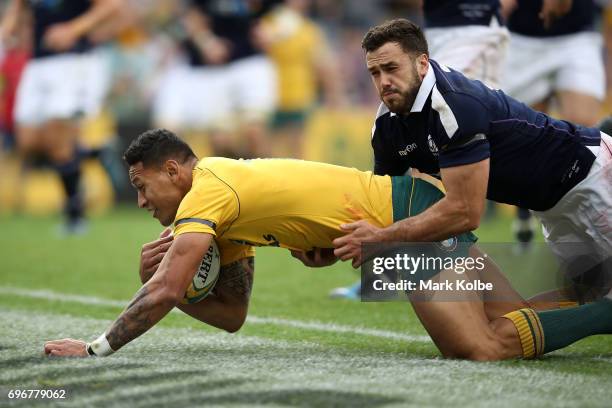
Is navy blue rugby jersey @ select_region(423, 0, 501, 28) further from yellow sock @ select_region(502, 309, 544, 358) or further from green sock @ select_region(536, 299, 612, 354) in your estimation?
yellow sock @ select_region(502, 309, 544, 358)

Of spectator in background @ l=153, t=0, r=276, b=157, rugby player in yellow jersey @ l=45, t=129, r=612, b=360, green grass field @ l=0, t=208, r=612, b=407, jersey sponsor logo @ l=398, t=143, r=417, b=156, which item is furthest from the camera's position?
spectator in background @ l=153, t=0, r=276, b=157

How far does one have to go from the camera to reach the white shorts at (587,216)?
4.87 meters

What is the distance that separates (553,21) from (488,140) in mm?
3196

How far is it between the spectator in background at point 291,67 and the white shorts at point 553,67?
590cm

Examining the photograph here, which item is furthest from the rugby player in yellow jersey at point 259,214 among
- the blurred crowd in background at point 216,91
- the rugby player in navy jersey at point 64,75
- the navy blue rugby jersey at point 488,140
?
the blurred crowd in background at point 216,91

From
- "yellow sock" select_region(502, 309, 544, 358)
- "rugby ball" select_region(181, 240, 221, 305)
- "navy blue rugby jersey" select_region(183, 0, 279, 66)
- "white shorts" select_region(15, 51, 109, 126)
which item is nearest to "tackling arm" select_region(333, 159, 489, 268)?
"yellow sock" select_region(502, 309, 544, 358)

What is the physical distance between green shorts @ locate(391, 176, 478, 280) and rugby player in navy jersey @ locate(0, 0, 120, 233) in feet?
19.9

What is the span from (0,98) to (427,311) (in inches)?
452

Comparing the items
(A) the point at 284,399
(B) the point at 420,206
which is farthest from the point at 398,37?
(A) the point at 284,399

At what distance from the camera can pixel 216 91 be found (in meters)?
12.8

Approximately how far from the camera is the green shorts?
4570mm

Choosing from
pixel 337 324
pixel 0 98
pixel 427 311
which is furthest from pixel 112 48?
pixel 427 311

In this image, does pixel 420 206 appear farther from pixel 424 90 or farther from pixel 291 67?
pixel 291 67

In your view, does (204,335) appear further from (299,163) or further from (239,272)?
(299,163)
